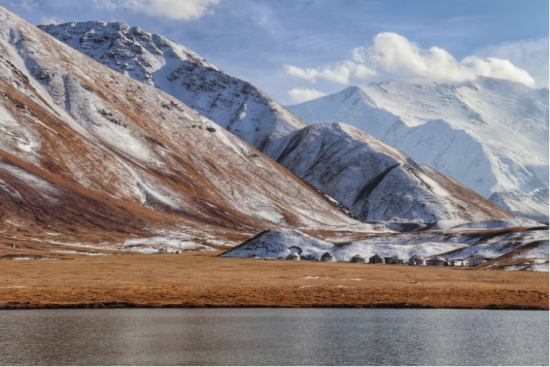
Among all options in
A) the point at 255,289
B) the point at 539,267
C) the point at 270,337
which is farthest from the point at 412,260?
the point at 270,337

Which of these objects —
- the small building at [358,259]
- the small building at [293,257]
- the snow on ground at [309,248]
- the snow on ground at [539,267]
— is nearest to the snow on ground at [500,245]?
the snow on ground at [309,248]

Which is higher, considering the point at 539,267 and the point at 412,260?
the point at 539,267

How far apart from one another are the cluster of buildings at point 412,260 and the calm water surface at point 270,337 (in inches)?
Result: 3901

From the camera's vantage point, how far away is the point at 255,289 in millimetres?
86562

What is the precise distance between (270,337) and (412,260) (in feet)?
415

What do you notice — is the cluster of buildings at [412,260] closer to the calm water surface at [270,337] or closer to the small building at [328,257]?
the small building at [328,257]

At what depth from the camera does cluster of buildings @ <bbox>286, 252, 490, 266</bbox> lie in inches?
6462

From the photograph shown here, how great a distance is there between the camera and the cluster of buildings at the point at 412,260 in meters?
164

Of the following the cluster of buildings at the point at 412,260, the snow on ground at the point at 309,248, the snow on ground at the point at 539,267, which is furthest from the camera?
the snow on ground at the point at 309,248

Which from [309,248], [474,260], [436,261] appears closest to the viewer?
[474,260]

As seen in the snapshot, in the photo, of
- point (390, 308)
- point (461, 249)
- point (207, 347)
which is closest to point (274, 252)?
point (461, 249)

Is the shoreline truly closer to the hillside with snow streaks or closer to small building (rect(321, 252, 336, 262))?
the hillside with snow streaks

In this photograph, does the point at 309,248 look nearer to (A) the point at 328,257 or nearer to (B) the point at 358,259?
(A) the point at 328,257

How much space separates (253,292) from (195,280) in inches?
818
